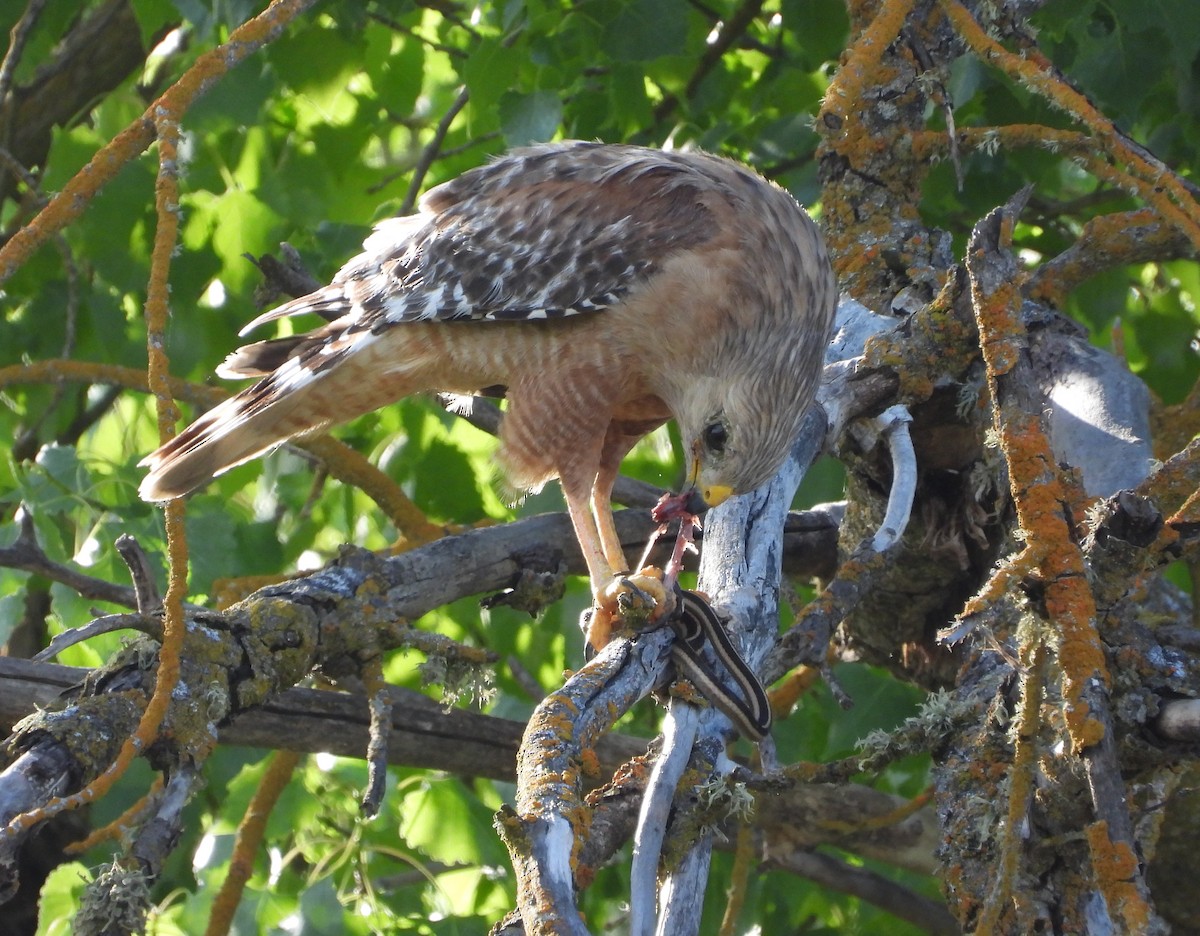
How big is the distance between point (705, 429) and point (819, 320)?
436 millimetres

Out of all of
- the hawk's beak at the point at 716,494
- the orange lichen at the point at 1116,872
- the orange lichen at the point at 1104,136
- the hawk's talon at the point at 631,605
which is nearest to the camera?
the orange lichen at the point at 1116,872

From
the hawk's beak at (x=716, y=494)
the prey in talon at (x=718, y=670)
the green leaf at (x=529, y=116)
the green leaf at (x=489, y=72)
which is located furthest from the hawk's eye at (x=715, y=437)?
the green leaf at (x=489, y=72)

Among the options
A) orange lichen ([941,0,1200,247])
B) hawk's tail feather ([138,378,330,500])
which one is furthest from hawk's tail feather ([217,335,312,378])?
orange lichen ([941,0,1200,247])

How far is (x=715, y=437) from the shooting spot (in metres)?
3.41

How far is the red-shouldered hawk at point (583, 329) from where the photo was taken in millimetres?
3582

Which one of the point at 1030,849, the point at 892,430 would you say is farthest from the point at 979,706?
the point at 892,430

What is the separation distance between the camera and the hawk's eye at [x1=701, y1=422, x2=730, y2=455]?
11.0 ft

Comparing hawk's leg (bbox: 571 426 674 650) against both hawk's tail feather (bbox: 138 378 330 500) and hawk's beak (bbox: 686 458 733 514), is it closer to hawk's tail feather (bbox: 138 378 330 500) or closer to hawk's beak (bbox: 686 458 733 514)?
hawk's beak (bbox: 686 458 733 514)

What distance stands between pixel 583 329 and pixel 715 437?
569mm

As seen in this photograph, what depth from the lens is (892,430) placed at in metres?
3.23

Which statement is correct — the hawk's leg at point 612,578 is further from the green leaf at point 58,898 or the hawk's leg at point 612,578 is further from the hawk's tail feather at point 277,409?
the green leaf at point 58,898

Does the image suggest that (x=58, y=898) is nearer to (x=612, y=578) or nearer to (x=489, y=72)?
(x=612, y=578)

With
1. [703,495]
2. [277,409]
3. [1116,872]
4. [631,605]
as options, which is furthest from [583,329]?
[1116,872]

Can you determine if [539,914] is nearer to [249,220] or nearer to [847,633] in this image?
[847,633]
